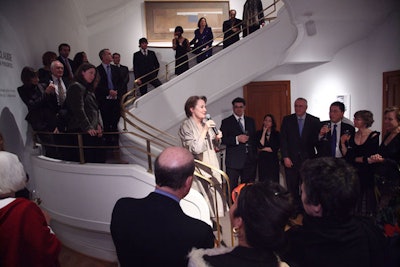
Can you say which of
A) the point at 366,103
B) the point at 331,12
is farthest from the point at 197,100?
the point at 366,103

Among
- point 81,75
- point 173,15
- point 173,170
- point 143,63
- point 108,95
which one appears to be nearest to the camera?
point 173,170

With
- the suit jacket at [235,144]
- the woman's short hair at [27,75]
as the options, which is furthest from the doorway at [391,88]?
the woman's short hair at [27,75]

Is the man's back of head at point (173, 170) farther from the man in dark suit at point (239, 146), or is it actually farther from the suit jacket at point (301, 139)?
the suit jacket at point (301, 139)

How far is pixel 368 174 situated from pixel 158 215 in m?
2.98

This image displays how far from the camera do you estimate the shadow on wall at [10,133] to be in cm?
380

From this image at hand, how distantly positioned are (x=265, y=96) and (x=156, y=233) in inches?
241

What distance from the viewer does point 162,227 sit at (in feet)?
4.21

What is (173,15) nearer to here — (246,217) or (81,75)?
(81,75)

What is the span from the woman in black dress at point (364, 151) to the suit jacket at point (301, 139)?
43 centimetres

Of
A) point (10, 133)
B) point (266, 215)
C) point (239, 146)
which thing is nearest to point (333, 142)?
point (239, 146)

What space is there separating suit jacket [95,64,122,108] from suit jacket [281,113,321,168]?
280cm

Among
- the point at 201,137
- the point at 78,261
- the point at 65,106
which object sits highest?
the point at 65,106

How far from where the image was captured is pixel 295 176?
4109 mm

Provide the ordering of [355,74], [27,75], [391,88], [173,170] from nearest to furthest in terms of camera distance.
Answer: [173,170], [27,75], [391,88], [355,74]
